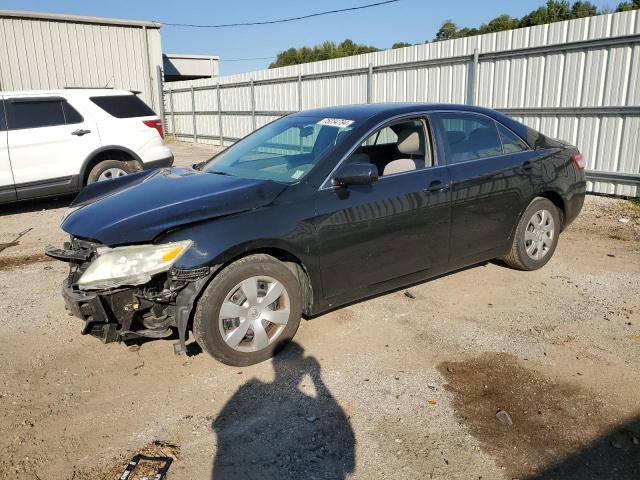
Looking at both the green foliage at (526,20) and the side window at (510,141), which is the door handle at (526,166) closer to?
the side window at (510,141)

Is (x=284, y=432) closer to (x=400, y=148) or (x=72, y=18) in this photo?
(x=400, y=148)

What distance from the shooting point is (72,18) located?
18.4 metres

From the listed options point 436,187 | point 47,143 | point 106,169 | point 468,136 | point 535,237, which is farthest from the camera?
point 106,169

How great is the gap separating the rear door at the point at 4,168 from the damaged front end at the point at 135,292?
538 cm

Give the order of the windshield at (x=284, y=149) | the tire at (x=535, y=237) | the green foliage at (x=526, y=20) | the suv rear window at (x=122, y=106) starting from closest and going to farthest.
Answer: the windshield at (x=284, y=149) → the tire at (x=535, y=237) → the suv rear window at (x=122, y=106) → the green foliage at (x=526, y=20)

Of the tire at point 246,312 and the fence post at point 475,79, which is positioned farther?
the fence post at point 475,79

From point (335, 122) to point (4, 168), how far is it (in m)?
5.81

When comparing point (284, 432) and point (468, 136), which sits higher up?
point (468, 136)

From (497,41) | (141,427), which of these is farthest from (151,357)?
(497,41)

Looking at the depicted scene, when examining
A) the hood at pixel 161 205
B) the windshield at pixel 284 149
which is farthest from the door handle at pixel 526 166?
the hood at pixel 161 205

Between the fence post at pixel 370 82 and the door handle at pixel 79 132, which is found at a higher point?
the fence post at pixel 370 82

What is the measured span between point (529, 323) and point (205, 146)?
17190 millimetres

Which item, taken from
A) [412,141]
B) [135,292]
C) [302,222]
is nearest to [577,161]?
[412,141]

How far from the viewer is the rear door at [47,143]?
7770 mm
